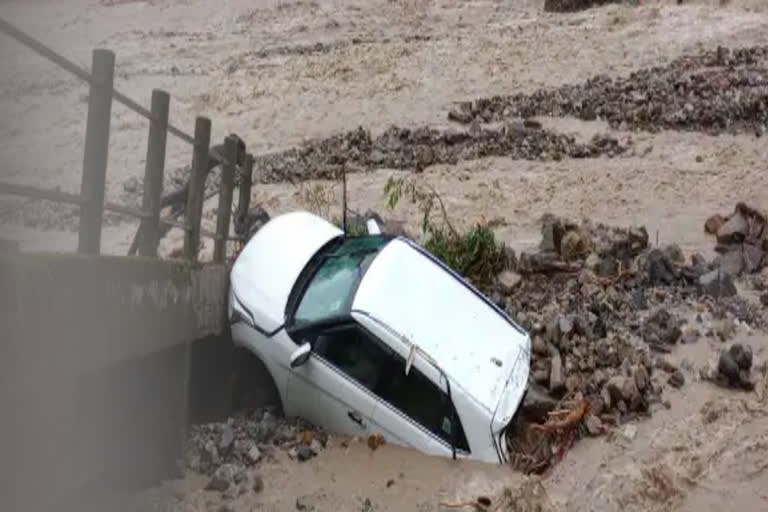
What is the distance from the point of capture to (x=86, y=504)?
4648 millimetres

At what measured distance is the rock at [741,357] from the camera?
7.00m

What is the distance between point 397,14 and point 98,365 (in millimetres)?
20291

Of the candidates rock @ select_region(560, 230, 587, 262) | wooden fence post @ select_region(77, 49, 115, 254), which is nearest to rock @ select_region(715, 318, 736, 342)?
rock @ select_region(560, 230, 587, 262)

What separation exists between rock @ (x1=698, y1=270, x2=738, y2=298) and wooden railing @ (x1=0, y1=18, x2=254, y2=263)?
4.37m

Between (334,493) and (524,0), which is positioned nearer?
(334,493)

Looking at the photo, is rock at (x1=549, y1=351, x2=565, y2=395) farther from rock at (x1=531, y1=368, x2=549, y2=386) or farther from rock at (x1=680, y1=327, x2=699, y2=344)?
rock at (x1=680, y1=327, x2=699, y2=344)

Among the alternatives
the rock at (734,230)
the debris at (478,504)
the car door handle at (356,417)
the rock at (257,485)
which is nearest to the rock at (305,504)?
the rock at (257,485)

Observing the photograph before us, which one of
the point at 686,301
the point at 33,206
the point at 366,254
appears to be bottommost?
the point at 33,206

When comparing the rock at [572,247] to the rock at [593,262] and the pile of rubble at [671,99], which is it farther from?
the pile of rubble at [671,99]

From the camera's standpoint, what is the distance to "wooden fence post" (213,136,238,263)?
794 centimetres

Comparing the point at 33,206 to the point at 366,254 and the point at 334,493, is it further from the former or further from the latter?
the point at 334,493

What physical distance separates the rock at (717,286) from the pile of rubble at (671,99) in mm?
5739

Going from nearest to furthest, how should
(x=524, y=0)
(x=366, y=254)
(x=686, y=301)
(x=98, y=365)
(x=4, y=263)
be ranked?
(x=4, y=263)
(x=98, y=365)
(x=366, y=254)
(x=686, y=301)
(x=524, y=0)

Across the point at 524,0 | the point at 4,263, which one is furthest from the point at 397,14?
the point at 4,263
